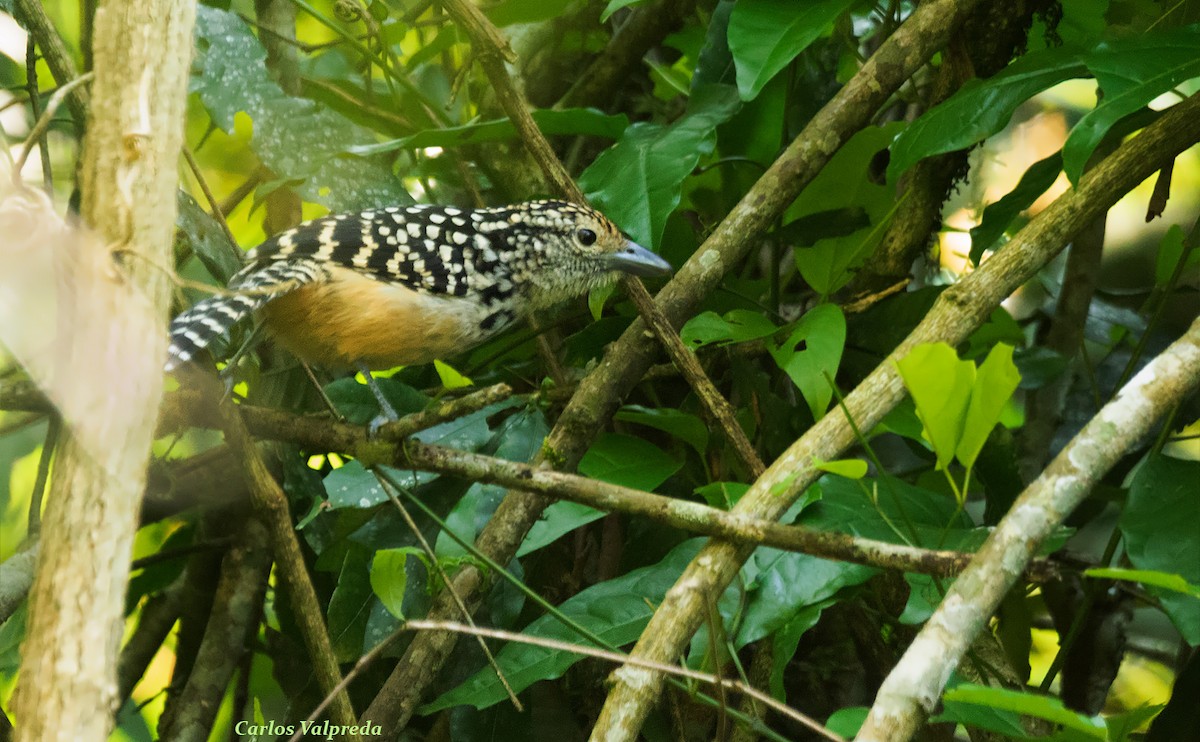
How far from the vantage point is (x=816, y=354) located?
2.35 meters

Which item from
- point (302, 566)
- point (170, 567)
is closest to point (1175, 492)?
point (302, 566)

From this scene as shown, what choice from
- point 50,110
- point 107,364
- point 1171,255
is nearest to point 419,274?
point 50,110

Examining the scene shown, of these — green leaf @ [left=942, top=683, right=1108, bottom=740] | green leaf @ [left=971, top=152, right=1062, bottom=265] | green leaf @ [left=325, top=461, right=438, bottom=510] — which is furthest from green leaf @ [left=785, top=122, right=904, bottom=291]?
green leaf @ [left=942, top=683, right=1108, bottom=740]

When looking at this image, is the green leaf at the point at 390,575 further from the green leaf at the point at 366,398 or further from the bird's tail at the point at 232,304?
the green leaf at the point at 366,398

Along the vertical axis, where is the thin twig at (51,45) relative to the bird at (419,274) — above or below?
above

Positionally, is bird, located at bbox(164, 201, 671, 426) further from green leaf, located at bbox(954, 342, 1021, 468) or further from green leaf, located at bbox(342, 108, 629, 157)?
green leaf, located at bbox(954, 342, 1021, 468)

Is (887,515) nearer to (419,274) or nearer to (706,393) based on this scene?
(706,393)

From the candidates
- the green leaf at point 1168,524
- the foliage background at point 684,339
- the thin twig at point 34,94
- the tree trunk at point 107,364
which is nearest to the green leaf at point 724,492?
the foliage background at point 684,339

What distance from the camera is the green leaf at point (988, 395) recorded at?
163 centimetres

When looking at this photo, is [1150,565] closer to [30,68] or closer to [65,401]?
[65,401]

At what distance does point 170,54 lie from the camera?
1.31 meters

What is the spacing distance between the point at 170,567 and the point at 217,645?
45cm

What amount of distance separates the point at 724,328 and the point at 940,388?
0.81m

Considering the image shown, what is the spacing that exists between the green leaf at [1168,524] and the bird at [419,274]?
1.25m
